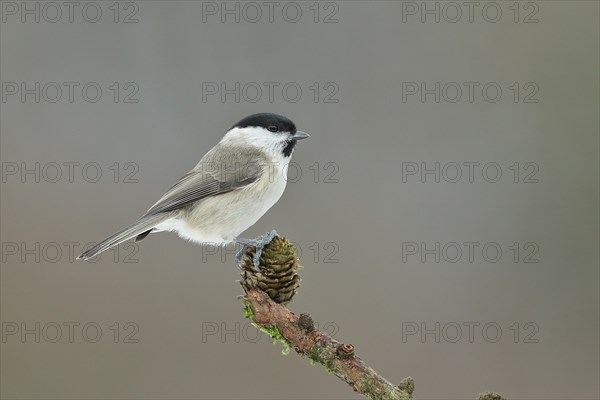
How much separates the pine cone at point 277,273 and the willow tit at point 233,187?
0.59 meters

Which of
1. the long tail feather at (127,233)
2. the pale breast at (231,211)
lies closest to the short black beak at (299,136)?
the pale breast at (231,211)

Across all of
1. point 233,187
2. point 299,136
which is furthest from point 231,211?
Answer: point 299,136

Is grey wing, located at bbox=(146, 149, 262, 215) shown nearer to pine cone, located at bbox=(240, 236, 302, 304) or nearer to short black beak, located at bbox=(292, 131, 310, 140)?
short black beak, located at bbox=(292, 131, 310, 140)

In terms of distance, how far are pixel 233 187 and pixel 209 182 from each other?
0.09 metres

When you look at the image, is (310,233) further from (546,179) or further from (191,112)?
(546,179)

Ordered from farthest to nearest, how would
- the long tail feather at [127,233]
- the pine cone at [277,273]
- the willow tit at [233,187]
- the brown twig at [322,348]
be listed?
the willow tit at [233,187], the long tail feather at [127,233], the pine cone at [277,273], the brown twig at [322,348]

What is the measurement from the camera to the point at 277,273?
5.02 ft

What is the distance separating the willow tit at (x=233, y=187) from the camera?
7.17 feet

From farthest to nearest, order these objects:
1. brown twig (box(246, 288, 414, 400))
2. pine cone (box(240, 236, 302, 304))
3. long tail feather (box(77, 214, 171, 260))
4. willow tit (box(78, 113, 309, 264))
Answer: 1. willow tit (box(78, 113, 309, 264))
2. long tail feather (box(77, 214, 171, 260))
3. pine cone (box(240, 236, 302, 304))
4. brown twig (box(246, 288, 414, 400))

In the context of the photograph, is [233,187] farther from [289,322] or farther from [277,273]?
[289,322]

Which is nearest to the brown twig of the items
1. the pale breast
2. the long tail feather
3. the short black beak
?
the long tail feather

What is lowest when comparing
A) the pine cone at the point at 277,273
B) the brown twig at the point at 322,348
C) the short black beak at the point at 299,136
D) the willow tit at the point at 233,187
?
the brown twig at the point at 322,348

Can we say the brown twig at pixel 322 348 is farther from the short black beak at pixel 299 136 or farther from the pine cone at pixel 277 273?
the short black beak at pixel 299 136

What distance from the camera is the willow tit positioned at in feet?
7.17
